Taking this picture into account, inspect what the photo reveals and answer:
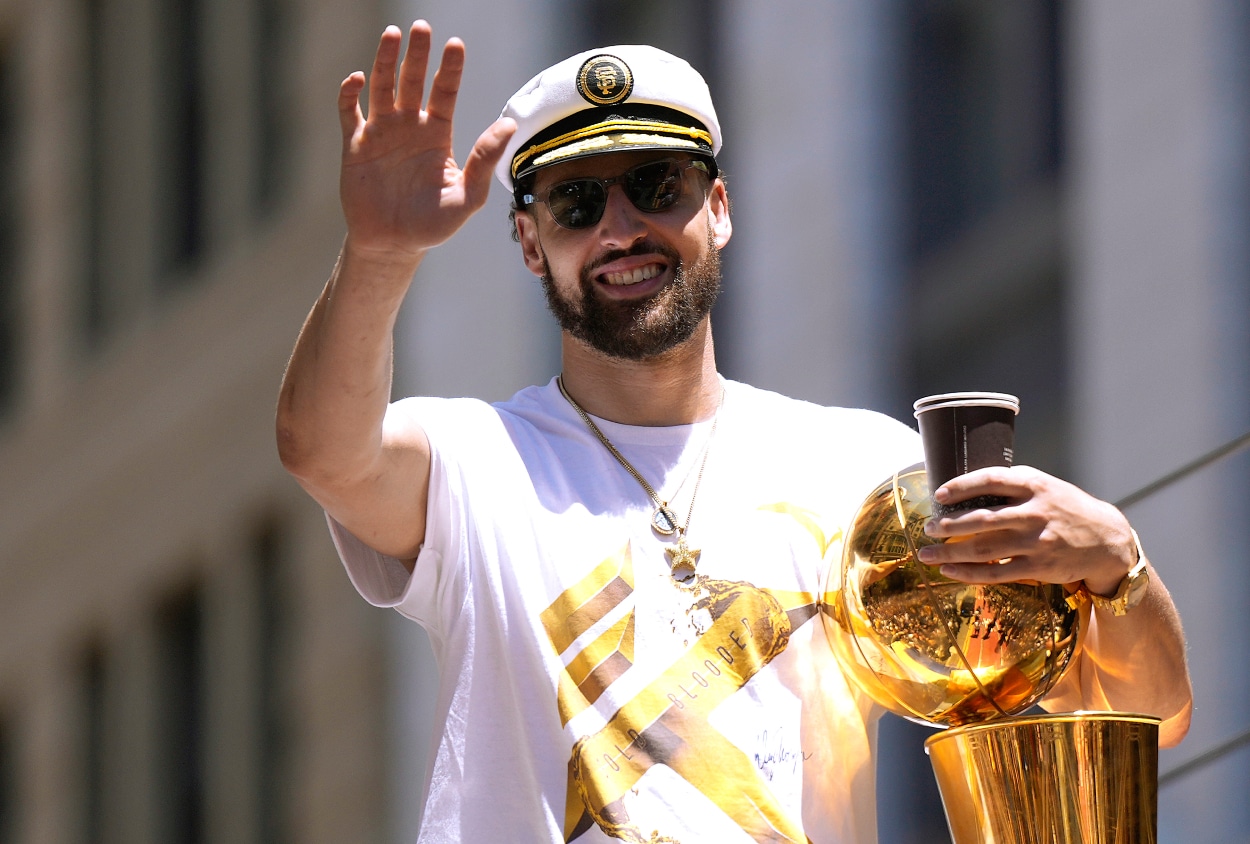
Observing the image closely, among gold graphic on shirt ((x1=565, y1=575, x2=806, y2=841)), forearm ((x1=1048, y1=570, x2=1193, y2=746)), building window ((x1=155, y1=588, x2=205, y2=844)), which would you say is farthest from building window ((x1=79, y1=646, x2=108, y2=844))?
forearm ((x1=1048, y1=570, x2=1193, y2=746))

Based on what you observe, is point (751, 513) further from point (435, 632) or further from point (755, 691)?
point (435, 632)

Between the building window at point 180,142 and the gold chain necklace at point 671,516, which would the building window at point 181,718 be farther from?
the gold chain necklace at point 671,516

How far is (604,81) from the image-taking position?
400 centimetres

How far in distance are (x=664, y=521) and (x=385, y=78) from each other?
946mm

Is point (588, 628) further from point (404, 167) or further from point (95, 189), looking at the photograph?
point (95, 189)

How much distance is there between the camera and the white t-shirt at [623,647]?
3494 mm

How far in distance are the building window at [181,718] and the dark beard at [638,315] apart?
12.8 metres

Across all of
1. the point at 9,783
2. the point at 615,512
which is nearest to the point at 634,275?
the point at 615,512

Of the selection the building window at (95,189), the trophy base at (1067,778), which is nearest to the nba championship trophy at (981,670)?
the trophy base at (1067,778)

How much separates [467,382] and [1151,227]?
624 centimetres

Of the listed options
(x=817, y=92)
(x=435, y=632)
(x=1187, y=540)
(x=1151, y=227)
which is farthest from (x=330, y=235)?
(x=435, y=632)

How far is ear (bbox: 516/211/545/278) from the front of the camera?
161 inches

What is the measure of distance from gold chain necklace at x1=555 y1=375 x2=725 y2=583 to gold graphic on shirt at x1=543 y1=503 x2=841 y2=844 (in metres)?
0.04

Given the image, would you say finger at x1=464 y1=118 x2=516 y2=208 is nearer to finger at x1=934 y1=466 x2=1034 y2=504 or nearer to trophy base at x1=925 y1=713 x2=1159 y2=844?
finger at x1=934 y1=466 x2=1034 y2=504
